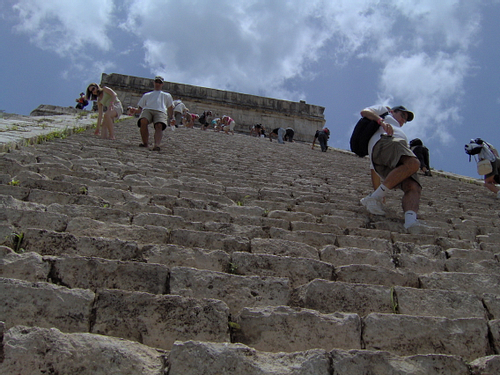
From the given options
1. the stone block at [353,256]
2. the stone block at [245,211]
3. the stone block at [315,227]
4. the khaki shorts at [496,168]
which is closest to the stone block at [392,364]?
the stone block at [353,256]

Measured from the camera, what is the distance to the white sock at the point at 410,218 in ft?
13.2

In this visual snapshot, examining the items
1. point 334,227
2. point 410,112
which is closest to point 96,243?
point 334,227

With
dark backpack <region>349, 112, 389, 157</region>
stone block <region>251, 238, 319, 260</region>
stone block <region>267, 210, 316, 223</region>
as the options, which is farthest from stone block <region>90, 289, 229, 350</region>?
dark backpack <region>349, 112, 389, 157</region>

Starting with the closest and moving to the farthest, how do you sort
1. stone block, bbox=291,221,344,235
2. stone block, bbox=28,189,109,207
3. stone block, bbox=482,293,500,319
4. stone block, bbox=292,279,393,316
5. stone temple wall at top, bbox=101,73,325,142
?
stone block, bbox=292,279,393,316
stone block, bbox=482,293,500,319
stone block, bbox=28,189,109,207
stone block, bbox=291,221,344,235
stone temple wall at top, bbox=101,73,325,142

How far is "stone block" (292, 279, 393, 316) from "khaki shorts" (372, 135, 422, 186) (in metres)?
2.21

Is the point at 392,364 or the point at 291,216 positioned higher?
the point at 291,216

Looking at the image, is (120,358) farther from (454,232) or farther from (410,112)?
(410,112)

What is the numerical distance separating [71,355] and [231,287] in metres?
0.89

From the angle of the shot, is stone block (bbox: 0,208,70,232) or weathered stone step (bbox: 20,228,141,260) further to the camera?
stone block (bbox: 0,208,70,232)

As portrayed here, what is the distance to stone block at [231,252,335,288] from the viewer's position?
8.58ft

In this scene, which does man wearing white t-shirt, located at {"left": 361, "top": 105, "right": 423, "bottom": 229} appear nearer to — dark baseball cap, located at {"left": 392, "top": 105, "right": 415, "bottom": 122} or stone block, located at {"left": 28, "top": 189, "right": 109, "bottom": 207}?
dark baseball cap, located at {"left": 392, "top": 105, "right": 415, "bottom": 122}

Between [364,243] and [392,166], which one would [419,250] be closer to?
[364,243]

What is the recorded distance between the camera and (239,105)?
20859 mm

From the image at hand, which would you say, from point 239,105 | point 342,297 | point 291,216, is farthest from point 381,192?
point 239,105
